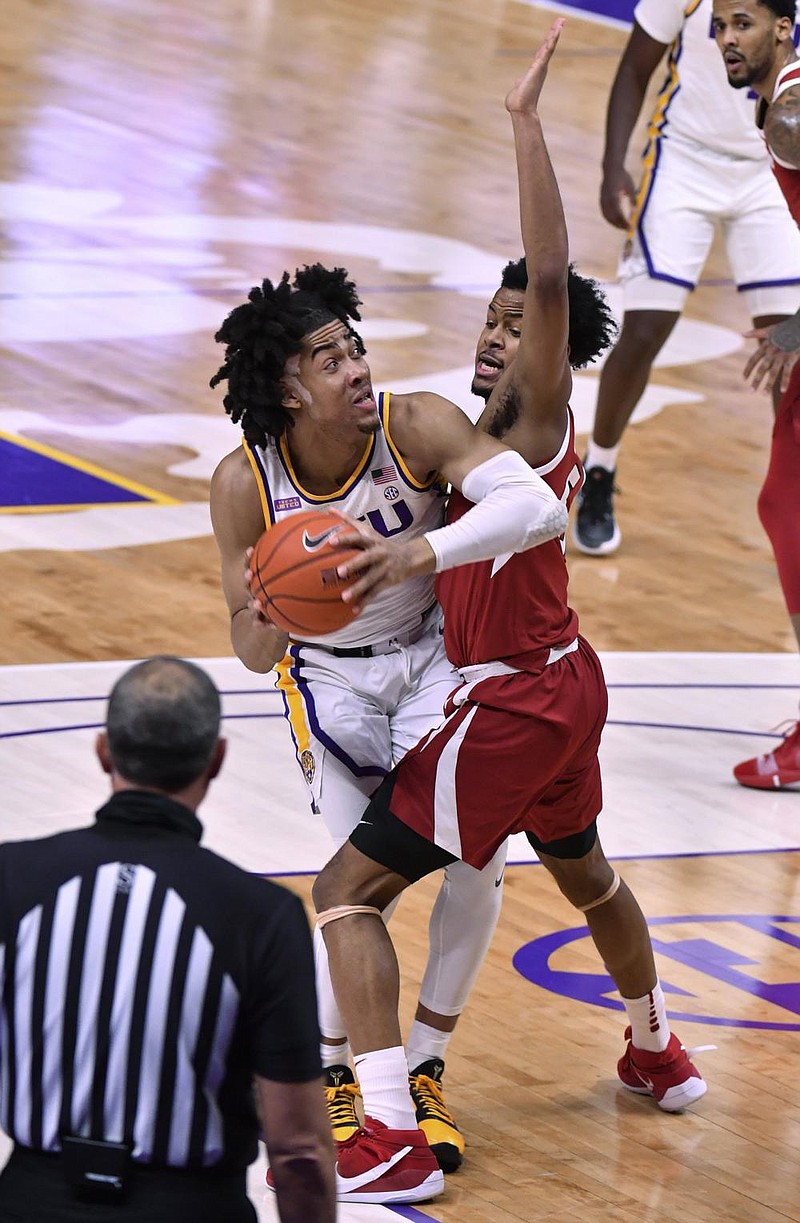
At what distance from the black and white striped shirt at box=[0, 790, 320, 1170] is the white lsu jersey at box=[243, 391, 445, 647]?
1554mm

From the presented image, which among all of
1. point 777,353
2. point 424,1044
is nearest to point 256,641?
point 424,1044

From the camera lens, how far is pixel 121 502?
26.6 feet

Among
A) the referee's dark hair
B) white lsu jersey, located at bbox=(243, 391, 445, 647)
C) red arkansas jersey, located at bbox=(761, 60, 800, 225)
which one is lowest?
white lsu jersey, located at bbox=(243, 391, 445, 647)

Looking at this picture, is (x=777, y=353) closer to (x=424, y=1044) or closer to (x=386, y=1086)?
(x=424, y=1044)

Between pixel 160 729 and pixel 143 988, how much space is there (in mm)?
313

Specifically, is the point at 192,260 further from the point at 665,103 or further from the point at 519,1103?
the point at 519,1103

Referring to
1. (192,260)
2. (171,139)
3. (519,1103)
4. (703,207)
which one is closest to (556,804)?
(519,1103)

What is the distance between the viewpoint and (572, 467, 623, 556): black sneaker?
808 cm

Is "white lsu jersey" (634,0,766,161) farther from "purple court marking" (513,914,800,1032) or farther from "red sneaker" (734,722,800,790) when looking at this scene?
"purple court marking" (513,914,800,1032)

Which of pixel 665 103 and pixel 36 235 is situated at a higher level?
pixel 665 103

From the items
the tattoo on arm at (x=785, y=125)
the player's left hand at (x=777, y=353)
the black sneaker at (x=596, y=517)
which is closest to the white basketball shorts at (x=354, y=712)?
the player's left hand at (x=777, y=353)

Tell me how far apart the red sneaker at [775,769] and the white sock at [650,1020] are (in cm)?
192

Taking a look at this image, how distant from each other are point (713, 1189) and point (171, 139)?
10.2 metres

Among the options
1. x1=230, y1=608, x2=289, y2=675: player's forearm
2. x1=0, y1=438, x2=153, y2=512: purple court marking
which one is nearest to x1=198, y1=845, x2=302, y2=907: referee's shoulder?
x1=230, y1=608, x2=289, y2=675: player's forearm
